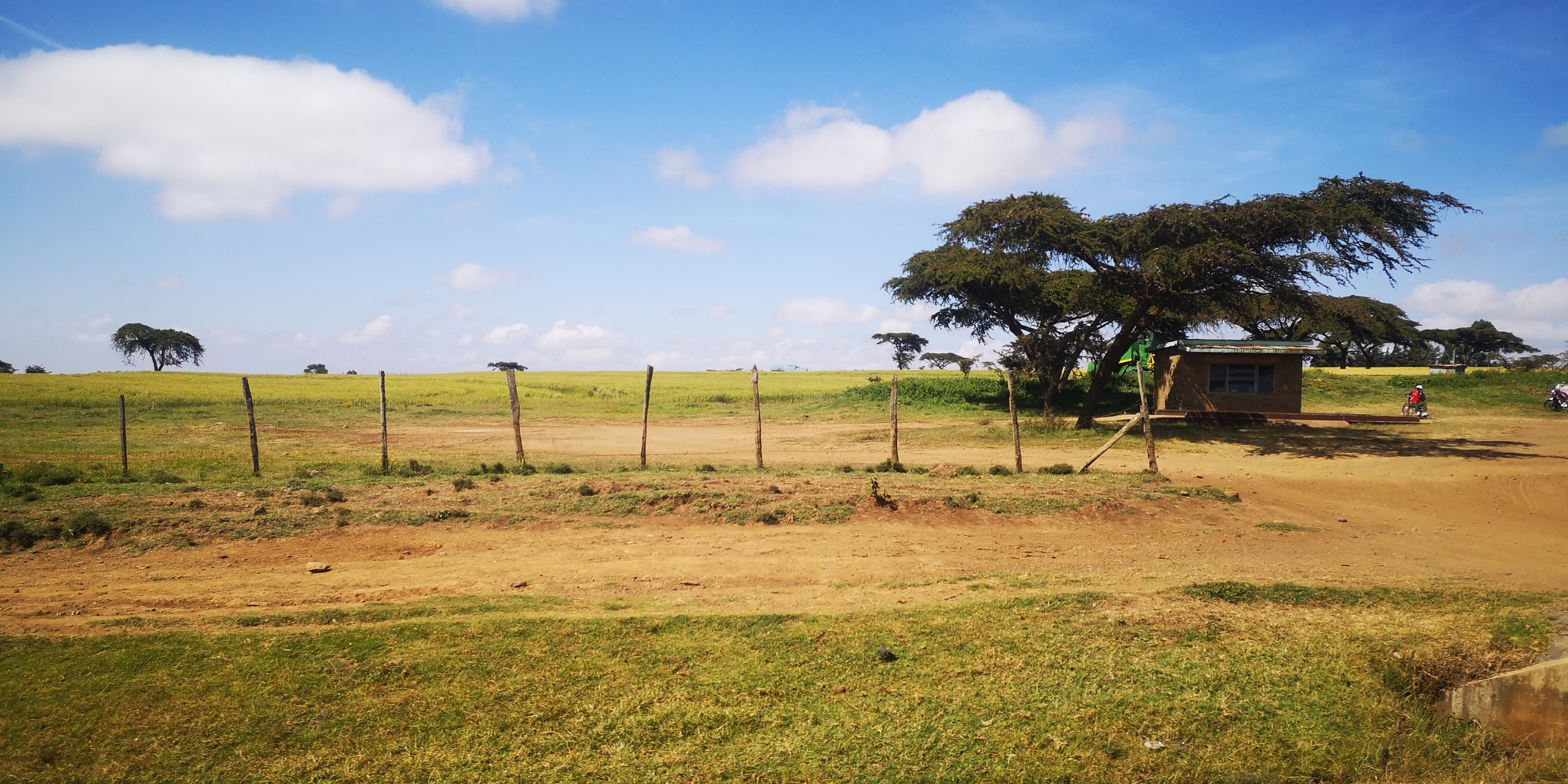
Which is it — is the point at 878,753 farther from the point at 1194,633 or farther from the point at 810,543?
the point at 810,543

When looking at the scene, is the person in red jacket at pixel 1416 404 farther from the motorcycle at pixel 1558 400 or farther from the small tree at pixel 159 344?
the small tree at pixel 159 344

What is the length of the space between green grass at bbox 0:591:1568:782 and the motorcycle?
3335cm

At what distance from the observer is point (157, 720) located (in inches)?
218

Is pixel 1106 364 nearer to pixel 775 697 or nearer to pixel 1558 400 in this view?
pixel 1558 400

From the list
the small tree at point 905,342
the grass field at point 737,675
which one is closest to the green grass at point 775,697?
the grass field at point 737,675

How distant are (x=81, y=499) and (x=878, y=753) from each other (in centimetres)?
1321

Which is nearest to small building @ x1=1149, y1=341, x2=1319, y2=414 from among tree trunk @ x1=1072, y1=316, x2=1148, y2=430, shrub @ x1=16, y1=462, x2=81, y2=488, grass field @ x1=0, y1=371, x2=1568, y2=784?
tree trunk @ x1=1072, y1=316, x2=1148, y2=430

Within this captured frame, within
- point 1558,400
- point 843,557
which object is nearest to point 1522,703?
point 843,557

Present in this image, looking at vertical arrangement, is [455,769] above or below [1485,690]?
below

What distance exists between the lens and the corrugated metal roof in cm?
2986

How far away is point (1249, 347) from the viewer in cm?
3017

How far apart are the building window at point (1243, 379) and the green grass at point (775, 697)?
82.2 ft

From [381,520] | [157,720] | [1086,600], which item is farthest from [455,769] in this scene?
[381,520]

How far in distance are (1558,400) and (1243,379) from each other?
12.9m
